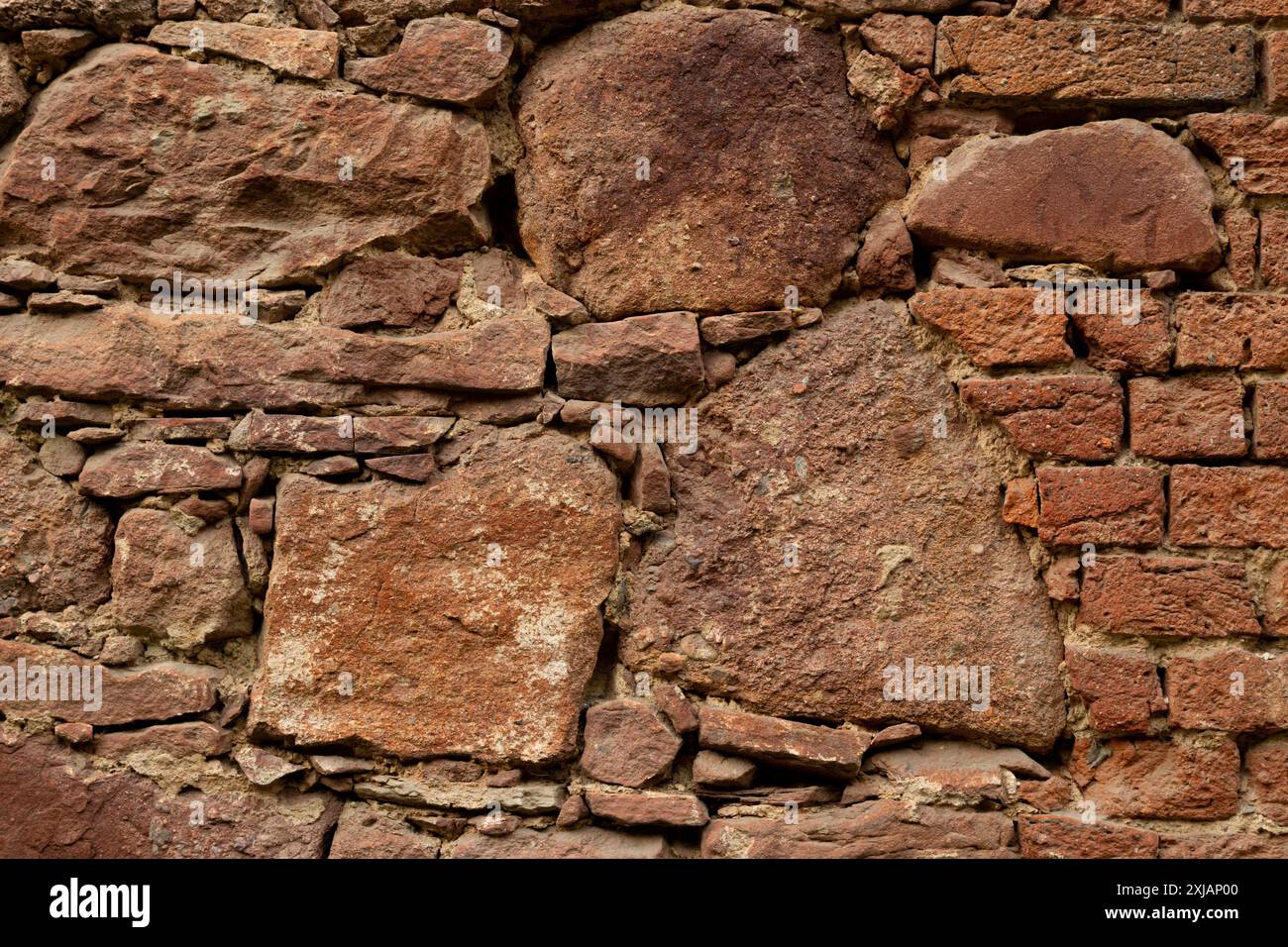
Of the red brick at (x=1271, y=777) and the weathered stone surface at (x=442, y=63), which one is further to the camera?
the weathered stone surface at (x=442, y=63)

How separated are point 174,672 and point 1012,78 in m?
2.40

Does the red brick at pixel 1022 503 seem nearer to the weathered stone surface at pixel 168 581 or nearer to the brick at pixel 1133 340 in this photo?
the brick at pixel 1133 340

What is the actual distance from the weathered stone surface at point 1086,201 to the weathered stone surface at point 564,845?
1.59 meters

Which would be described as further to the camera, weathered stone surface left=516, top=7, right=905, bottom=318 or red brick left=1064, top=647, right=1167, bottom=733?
weathered stone surface left=516, top=7, right=905, bottom=318

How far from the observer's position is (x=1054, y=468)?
2326 mm

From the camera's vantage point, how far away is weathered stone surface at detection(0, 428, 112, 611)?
2.35m

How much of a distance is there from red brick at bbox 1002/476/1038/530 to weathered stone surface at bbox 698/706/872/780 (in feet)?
2.00

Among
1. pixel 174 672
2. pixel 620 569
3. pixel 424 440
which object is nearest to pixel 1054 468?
pixel 620 569

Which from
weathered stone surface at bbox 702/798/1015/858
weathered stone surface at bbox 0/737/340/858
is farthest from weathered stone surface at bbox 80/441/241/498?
weathered stone surface at bbox 702/798/1015/858

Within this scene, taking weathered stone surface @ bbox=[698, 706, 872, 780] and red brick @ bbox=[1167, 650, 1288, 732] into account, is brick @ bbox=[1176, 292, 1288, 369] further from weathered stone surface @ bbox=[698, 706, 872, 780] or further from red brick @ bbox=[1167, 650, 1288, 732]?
weathered stone surface @ bbox=[698, 706, 872, 780]

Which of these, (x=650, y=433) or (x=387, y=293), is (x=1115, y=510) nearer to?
(x=650, y=433)

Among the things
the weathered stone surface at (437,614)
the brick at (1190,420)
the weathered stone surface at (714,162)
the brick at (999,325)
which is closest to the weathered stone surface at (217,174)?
the weathered stone surface at (714,162)

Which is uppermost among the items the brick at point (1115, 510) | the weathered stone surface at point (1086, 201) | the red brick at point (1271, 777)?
the weathered stone surface at point (1086, 201)

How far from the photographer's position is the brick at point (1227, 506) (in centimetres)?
229
